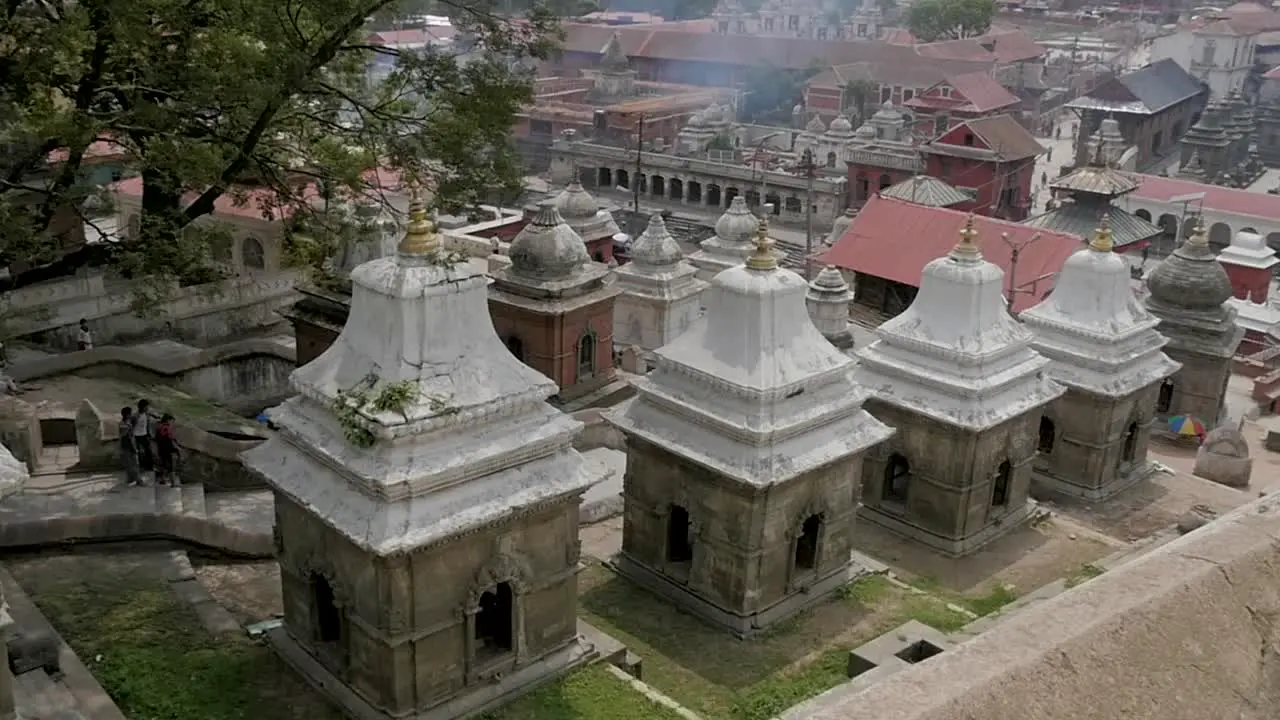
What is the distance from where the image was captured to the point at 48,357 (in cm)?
2455

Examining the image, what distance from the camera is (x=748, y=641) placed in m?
16.3

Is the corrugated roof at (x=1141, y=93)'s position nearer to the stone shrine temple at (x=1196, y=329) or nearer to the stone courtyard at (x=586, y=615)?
the stone shrine temple at (x=1196, y=329)

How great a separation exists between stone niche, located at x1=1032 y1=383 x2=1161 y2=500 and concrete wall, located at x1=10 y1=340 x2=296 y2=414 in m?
16.6

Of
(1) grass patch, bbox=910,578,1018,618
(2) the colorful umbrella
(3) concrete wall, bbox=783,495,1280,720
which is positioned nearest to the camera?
(3) concrete wall, bbox=783,495,1280,720

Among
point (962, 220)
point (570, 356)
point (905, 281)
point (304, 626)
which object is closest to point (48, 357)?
point (570, 356)

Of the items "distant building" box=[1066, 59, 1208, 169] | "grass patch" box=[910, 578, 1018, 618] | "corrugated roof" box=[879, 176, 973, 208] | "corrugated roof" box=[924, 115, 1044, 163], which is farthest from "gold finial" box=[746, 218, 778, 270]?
"distant building" box=[1066, 59, 1208, 169]

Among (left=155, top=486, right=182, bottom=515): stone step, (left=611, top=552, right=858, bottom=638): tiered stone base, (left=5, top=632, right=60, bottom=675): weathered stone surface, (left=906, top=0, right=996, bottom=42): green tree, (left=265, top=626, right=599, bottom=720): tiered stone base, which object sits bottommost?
(left=611, top=552, right=858, bottom=638): tiered stone base

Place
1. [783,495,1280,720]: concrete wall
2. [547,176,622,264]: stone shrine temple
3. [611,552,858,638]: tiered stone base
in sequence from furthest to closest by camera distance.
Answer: [547,176,622,264]: stone shrine temple, [611,552,858,638]: tiered stone base, [783,495,1280,720]: concrete wall

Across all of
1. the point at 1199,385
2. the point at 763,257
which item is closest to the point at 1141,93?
the point at 1199,385

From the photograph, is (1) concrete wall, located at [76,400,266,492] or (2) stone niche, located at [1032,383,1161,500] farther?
(2) stone niche, located at [1032,383,1161,500]

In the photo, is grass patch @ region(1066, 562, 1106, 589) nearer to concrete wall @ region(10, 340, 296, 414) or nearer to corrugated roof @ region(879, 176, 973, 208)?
concrete wall @ region(10, 340, 296, 414)

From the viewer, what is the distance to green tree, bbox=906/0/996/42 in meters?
104

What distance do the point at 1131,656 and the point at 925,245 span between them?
113 ft

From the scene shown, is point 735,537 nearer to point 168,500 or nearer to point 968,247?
point 968,247
